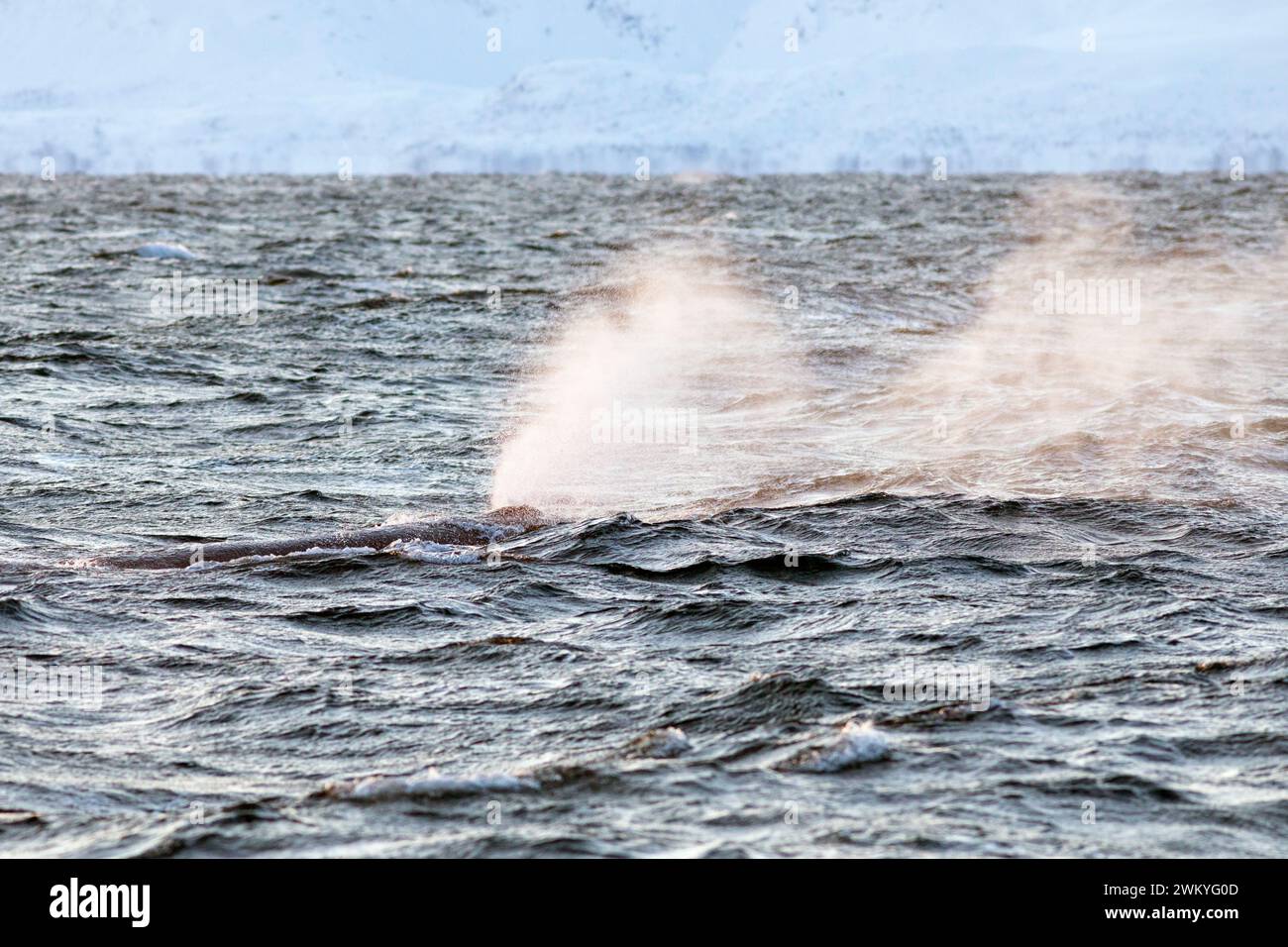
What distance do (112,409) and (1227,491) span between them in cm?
1229

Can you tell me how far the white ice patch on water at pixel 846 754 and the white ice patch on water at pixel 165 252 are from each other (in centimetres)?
3561

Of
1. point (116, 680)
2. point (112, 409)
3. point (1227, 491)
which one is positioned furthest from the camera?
point (112, 409)

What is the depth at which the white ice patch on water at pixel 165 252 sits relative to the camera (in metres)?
41.7

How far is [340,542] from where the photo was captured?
12.8 meters

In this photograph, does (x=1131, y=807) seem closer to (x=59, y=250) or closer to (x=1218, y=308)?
(x=1218, y=308)

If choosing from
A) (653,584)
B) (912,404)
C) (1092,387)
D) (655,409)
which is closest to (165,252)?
(655,409)

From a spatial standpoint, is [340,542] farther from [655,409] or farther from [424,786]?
[655,409]

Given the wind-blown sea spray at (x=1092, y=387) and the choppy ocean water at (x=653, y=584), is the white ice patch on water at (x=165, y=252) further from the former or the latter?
the wind-blown sea spray at (x=1092, y=387)

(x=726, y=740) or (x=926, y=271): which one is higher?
(x=926, y=271)

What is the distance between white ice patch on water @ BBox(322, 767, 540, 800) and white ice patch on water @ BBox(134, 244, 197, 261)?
35397mm
